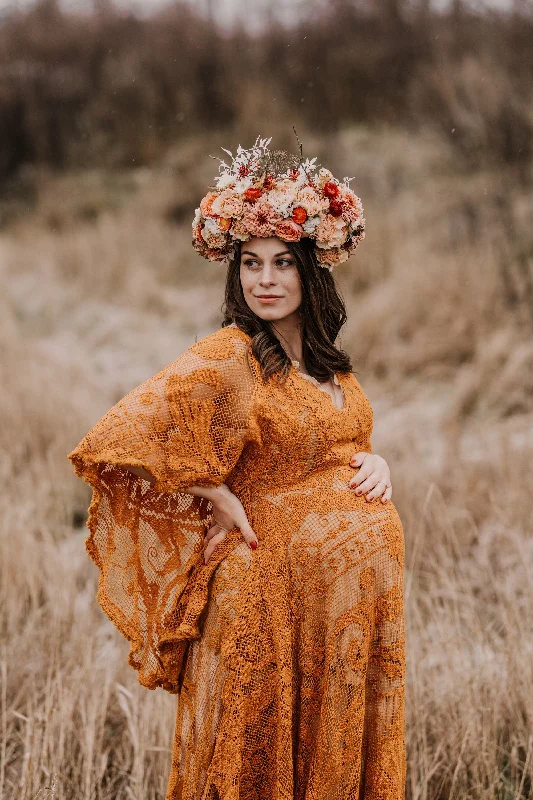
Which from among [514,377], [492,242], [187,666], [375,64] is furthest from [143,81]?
[187,666]

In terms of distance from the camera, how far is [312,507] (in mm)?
1923

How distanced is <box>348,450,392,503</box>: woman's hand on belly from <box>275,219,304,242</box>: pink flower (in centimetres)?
61

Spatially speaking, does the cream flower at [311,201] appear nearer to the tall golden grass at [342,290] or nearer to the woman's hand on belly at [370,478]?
the tall golden grass at [342,290]

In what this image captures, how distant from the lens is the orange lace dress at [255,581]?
184 centimetres

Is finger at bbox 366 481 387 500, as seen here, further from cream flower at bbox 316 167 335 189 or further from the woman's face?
cream flower at bbox 316 167 335 189

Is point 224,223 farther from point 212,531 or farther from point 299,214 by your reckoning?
point 212,531

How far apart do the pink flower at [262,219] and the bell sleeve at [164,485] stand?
0.27 meters

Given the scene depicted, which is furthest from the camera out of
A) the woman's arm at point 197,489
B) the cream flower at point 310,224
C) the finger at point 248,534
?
the cream flower at point 310,224

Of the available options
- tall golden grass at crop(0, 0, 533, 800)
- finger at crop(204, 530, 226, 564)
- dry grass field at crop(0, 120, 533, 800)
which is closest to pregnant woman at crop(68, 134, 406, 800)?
finger at crop(204, 530, 226, 564)

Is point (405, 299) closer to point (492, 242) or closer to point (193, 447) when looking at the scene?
point (492, 242)

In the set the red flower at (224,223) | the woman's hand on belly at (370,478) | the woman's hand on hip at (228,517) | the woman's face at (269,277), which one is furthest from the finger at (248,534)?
the red flower at (224,223)

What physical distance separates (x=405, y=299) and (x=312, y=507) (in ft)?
17.9

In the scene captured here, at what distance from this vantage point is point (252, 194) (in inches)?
78.6

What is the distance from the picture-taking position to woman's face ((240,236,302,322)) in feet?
6.59
